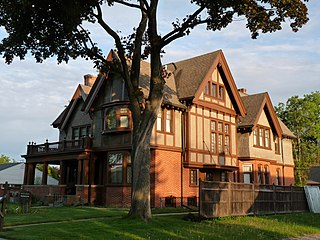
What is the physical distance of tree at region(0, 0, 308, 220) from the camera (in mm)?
14688

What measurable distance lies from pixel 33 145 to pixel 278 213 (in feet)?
73.5

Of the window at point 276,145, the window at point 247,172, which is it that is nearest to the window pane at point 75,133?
the window at point 247,172

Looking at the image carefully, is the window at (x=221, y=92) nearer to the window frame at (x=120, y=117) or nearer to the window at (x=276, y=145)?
the window frame at (x=120, y=117)

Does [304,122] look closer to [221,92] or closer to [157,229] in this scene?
[221,92]

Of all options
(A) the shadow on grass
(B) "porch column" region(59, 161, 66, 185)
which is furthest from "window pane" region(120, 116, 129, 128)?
(A) the shadow on grass

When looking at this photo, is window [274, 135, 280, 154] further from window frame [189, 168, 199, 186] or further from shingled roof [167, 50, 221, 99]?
window frame [189, 168, 199, 186]

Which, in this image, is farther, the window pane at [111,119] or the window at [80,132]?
the window at [80,132]

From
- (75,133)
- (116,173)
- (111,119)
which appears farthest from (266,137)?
(75,133)

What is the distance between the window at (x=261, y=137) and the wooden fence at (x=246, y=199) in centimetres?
964

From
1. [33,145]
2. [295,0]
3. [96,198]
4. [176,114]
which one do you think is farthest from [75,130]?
[295,0]

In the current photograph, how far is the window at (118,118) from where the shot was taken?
26.1 metres

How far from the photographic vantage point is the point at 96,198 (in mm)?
28172

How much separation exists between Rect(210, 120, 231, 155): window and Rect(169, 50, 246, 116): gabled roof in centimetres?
258

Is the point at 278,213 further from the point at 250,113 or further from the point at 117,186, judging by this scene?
the point at 250,113
